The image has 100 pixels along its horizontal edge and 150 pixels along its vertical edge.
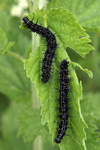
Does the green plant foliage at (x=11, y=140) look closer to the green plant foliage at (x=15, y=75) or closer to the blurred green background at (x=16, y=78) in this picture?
the blurred green background at (x=16, y=78)

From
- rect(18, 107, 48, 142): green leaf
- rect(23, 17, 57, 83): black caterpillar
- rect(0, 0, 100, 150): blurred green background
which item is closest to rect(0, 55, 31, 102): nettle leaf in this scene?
rect(0, 0, 100, 150): blurred green background

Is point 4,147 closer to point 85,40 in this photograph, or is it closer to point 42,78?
point 42,78

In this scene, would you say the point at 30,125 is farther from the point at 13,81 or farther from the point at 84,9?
the point at 84,9

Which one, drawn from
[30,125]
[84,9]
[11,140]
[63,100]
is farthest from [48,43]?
[11,140]

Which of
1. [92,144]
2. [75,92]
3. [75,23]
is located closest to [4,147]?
[92,144]

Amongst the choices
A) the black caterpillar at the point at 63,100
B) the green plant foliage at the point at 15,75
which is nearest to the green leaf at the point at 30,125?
the green plant foliage at the point at 15,75
